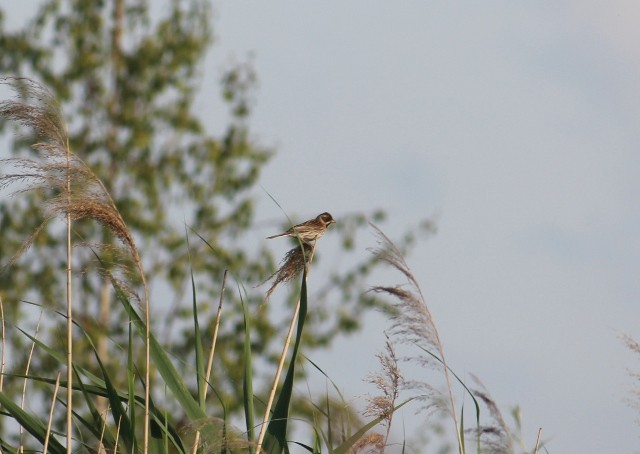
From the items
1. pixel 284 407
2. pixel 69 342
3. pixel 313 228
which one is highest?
pixel 313 228

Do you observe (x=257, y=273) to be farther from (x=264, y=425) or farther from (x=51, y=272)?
(x=264, y=425)

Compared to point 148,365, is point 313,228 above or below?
above

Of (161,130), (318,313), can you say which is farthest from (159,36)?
(318,313)

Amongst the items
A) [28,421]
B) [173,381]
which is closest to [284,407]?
[173,381]

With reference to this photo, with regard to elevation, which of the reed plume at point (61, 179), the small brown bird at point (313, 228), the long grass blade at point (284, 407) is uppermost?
the small brown bird at point (313, 228)

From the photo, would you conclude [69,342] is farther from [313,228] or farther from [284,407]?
[313,228]

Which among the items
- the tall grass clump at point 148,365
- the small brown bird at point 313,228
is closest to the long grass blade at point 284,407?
the tall grass clump at point 148,365

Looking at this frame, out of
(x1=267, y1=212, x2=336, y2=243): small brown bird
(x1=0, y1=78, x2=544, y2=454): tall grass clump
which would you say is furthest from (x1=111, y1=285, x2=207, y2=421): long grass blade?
(x1=267, y1=212, x2=336, y2=243): small brown bird

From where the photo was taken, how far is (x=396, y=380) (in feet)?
12.0

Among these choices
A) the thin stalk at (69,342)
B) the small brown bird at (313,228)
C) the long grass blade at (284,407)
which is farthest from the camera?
the small brown bird at (313,228)

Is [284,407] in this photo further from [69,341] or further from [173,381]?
[69,341]

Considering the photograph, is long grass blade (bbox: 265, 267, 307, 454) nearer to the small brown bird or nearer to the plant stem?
the plant stem

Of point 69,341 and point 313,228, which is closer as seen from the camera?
point 69,341

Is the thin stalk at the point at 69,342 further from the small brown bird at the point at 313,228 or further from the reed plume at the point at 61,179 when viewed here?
the small brown bird at the point at 313,228
